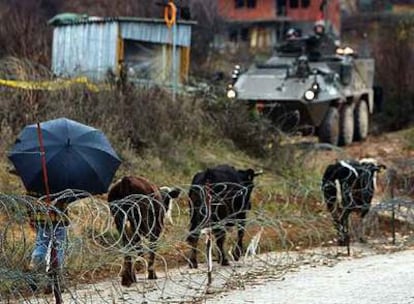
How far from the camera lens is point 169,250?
1155 cm

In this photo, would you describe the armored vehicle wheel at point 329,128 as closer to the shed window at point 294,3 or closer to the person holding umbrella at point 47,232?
the person holding umbrella at point 47,232

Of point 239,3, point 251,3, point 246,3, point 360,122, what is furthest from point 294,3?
point 360,122

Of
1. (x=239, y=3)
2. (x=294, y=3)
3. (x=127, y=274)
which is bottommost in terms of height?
(x=127, y=274)

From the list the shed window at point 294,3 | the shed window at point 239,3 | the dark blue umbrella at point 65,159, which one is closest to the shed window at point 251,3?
the shed window at point 239,3

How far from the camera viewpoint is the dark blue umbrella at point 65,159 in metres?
10.3

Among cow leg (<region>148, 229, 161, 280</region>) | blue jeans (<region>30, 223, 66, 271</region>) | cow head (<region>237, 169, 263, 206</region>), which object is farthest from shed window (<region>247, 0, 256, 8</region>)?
blue jeans (<region>30, 223, 66, 271</region>)

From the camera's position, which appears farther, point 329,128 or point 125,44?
point 125,44

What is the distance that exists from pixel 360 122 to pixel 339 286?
55.4 feet

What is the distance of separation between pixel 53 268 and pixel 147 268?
2399 millimetres

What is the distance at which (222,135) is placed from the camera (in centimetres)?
2048

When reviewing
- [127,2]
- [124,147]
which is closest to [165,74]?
[124,147]

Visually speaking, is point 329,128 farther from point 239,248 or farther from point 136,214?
point 136,214

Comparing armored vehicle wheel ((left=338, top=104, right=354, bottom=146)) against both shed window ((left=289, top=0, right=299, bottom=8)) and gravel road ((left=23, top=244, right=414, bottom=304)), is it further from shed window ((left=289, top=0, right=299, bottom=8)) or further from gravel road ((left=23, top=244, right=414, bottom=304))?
shed window ((left=289, top=0, right=299, bottom=8))

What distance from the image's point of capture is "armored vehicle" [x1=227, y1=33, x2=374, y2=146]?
75.4 ft
